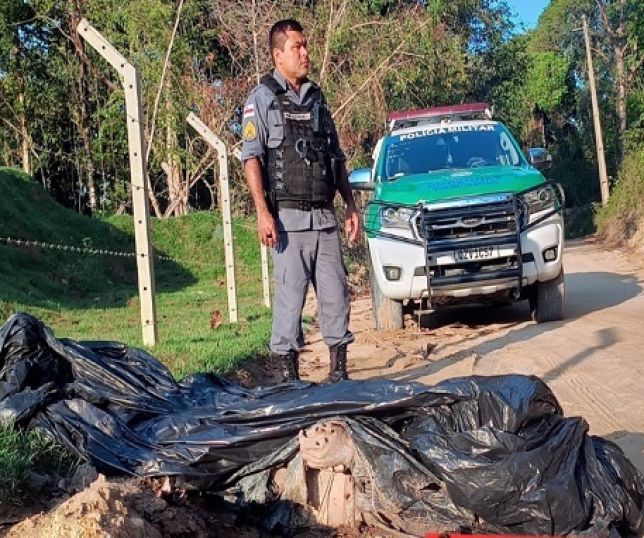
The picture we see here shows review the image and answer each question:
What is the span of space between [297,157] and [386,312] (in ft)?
12.5

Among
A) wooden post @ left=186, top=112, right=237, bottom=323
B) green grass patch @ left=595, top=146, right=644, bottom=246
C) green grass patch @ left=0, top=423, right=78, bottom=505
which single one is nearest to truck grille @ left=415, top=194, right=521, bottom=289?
wooden post @ left=186, top=112, right=237, bottom=323

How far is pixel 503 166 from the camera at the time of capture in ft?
27.5

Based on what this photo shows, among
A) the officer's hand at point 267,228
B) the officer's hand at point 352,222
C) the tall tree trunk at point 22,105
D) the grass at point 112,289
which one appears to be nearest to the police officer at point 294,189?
the officer's hand at point 267,228

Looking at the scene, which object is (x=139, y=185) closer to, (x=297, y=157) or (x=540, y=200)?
(x=297, y=157)

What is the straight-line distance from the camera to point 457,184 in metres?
7.75

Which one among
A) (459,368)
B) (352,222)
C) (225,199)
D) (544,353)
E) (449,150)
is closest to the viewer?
(352,222)

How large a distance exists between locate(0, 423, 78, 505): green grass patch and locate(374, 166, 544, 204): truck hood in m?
4.84

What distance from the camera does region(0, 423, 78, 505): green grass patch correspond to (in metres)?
2.94

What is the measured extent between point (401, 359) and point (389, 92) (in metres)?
13.8

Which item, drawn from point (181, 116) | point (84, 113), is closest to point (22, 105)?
point (84, 113)

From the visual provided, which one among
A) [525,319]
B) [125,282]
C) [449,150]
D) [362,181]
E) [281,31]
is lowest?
[125,282]

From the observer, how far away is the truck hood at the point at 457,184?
301 inches

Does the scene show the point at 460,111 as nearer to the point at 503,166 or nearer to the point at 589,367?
the point at 503,166

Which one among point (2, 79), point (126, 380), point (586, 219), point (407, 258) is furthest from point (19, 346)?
point (586, 219)
